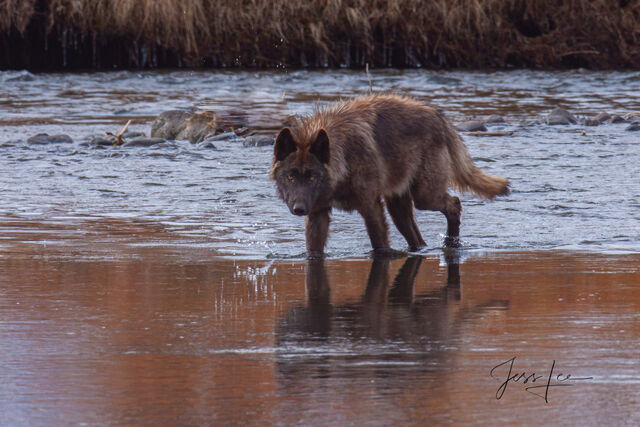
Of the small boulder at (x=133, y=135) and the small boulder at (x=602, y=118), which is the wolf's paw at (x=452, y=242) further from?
the small boulder at (x=602, y=118)

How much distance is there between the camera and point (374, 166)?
26.5 feet

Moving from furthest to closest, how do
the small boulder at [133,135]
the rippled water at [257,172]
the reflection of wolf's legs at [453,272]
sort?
the small boulder at [133,135]
the rippled water at [257,172]
the reflection of wolf's legs at [453,272]

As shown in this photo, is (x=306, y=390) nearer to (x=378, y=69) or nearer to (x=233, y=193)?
(x=233, y=193)

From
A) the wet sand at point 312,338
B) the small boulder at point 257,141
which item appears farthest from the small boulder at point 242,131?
Answer: the wet sand at point 312,338

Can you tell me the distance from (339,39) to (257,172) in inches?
589

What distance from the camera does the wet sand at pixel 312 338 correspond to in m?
4.14

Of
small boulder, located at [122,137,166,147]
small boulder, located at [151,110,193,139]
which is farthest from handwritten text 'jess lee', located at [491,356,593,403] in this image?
small boulder, located at [151,110,193,139]

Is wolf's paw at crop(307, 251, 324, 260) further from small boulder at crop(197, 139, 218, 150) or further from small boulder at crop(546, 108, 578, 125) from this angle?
small boulder at crop(546, 108, 578, 125)

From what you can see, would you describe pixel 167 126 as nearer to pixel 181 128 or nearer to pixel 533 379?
pixel 181 128

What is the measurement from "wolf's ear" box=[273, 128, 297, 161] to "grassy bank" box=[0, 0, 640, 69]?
1853 cm

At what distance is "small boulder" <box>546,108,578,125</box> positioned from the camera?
1636cm

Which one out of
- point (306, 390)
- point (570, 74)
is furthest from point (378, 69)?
point (306, 390)

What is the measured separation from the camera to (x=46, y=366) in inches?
186

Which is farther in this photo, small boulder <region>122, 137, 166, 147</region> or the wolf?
small boulder <region>122, 137, 166, 147</region>
